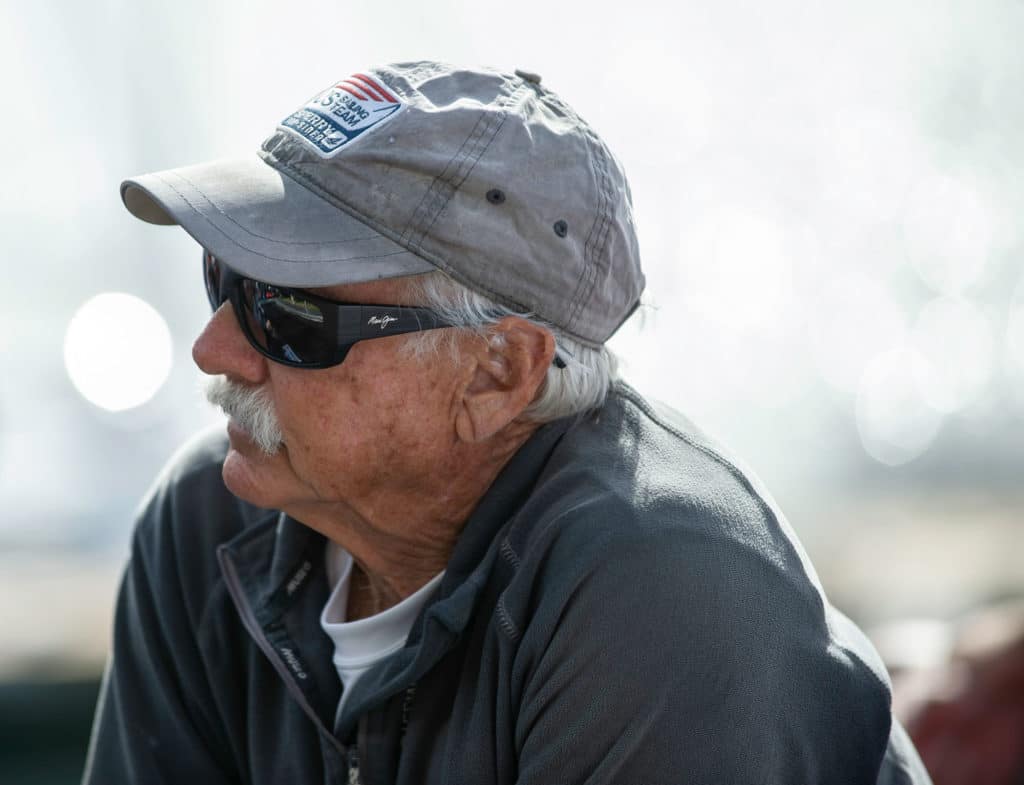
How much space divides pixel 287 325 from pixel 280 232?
0.13m

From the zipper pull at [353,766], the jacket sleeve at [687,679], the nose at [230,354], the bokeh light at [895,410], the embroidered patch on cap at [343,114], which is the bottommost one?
the bokeh light at [895,410]

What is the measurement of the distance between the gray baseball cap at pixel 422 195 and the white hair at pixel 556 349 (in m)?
0.02

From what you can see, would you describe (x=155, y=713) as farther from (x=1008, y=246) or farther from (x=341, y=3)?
(x=1008, y=246)

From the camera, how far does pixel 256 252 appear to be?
1465 mm

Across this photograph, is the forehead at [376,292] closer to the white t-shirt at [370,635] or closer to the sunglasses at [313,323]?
the sunglasses at [313,323]

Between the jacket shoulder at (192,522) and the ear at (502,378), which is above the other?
the ear at (502,378)

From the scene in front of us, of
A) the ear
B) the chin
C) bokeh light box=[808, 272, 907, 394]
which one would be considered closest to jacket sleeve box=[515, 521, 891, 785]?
the ear

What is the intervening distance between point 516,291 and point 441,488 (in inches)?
13.0

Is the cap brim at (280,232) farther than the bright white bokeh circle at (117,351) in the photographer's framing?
No

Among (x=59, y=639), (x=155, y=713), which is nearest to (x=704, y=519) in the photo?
(x=155, y=713)

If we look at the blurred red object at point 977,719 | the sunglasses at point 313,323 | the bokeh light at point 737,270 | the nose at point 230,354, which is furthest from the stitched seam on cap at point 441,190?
the bokeh light at point 737,270

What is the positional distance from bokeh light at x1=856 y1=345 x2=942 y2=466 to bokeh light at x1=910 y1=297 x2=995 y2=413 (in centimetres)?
6

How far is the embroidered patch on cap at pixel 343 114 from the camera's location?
1.50m

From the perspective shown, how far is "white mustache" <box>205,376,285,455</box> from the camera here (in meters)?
1.59
